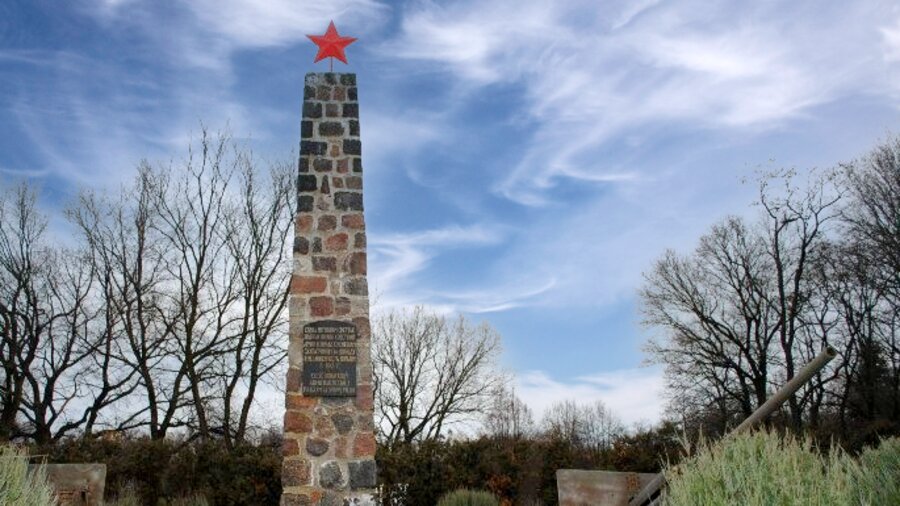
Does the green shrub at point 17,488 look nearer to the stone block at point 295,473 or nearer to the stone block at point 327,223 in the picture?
the stone block at point 295,473

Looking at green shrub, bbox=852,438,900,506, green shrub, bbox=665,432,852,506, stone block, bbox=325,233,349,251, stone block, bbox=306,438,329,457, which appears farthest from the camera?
stone block, bbox=325,233,349,251

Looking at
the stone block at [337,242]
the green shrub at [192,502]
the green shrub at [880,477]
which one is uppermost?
the stone block at [337,242]

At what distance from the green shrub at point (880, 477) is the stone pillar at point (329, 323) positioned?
209 inches

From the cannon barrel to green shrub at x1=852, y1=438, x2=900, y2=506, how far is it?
0.85 meters

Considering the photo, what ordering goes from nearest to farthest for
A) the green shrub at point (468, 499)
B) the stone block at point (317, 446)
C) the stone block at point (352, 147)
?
1. the stone block at point (317, 446)
2. the stone block at point (352, 147)
3. the green shrub at point (468, 499)

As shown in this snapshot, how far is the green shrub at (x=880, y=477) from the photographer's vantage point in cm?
595

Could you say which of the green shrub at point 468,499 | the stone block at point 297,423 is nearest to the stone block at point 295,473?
the stone block at point 297,423

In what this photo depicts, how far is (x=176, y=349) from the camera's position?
19.7 m

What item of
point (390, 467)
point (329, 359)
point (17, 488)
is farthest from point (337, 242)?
point (390, 467)

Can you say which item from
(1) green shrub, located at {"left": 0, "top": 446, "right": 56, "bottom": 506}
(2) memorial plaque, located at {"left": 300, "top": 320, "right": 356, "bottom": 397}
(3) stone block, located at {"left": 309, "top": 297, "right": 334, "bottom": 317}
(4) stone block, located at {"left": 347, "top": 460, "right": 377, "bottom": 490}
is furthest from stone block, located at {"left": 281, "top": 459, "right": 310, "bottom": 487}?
(1) green shrub, located at {"left": 0, "top": 446, "right": 56, "bottom": 506}

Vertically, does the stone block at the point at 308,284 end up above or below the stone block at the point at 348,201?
below

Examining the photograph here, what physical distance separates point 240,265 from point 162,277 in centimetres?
215

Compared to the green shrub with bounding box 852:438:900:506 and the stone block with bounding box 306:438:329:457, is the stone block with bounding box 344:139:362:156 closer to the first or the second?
the stone block with bounding box 306:438:329:457

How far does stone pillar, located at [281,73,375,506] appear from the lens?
904 cm
